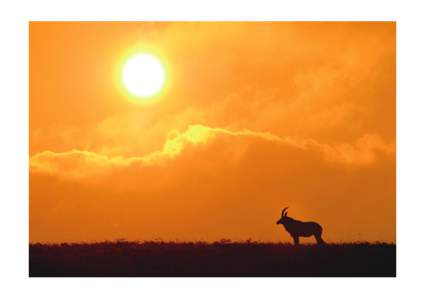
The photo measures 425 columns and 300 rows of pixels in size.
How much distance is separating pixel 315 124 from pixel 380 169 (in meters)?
1.37

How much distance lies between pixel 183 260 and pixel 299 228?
2041 millimetres

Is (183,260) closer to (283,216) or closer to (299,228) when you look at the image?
(283,216)

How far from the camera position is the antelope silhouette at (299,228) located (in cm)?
1028

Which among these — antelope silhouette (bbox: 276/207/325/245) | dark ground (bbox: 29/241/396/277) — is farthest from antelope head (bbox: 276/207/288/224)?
dark ground (bbox: 29/241/396/277)

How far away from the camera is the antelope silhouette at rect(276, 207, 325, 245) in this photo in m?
10.3

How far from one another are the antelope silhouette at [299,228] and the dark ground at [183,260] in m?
0.21

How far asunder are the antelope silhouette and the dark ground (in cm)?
21

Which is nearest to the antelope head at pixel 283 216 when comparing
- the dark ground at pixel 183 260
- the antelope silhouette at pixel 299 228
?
the antelope silhouette at pixel 299 228

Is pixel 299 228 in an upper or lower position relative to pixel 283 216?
lower

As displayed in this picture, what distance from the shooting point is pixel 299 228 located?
10.3m

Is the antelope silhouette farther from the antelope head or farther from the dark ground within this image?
the dark ground

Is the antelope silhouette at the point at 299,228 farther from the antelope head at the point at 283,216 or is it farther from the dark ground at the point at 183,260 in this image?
the dark ground at the point at 183,260

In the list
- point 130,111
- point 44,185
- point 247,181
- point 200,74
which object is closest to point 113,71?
point 130,111

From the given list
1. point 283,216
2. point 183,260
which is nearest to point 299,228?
point 283,216
